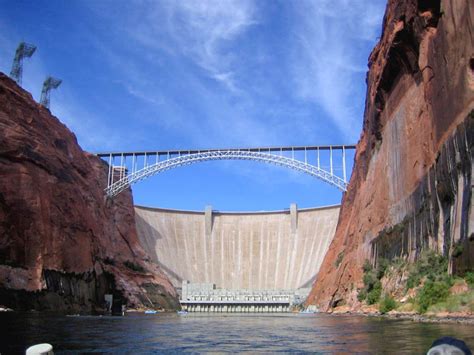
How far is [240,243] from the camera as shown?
339ft

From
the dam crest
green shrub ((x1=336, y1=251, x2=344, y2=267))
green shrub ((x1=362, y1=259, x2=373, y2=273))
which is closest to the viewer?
green shrub ((x1=362, y1=259, x2=373, y2=273))

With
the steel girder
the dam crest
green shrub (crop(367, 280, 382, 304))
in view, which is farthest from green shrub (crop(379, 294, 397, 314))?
the dam crest

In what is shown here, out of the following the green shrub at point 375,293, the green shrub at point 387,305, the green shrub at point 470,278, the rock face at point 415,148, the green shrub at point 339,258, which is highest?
the rock face at point 415,148

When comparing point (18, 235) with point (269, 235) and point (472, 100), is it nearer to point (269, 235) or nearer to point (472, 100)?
point (472, 100)

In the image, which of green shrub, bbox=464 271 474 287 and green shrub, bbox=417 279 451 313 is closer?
green shrub, bbox=464 271 474 287

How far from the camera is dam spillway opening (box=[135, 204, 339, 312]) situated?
94.4 metres

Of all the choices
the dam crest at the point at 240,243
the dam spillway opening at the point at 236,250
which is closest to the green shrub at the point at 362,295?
the dam spillway opening at the point at 236,250

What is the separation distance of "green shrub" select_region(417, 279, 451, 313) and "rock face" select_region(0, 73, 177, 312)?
30.7 m

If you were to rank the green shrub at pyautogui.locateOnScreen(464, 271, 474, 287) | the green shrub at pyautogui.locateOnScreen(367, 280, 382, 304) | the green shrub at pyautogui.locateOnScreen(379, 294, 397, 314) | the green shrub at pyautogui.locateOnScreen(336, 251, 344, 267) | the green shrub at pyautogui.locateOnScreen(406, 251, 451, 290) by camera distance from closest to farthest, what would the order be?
the green shrub at pyautogui.locateOnScreen(464, 271, 474, 287), the green shrub at pyautogui.locateOnScreen(406, 251, 451, 290), the green shrub at pyautogui.locateOnScreen(379, 294, 397, 314), the green shrub at pyautogui.locateOnScreen(367, 280, 382, 304), the green shrub at pyautogui.locateOnScreen(336, 251, 344, 267)

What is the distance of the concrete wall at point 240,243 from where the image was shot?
321 ft

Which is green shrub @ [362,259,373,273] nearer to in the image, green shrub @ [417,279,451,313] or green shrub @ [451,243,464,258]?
green shrub @ [417,279,451,313]

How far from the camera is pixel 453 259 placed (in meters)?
26.1

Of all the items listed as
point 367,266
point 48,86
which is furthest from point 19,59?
point 367,266

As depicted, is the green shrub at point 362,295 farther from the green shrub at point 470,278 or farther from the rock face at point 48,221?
the rock face at point 48,221
